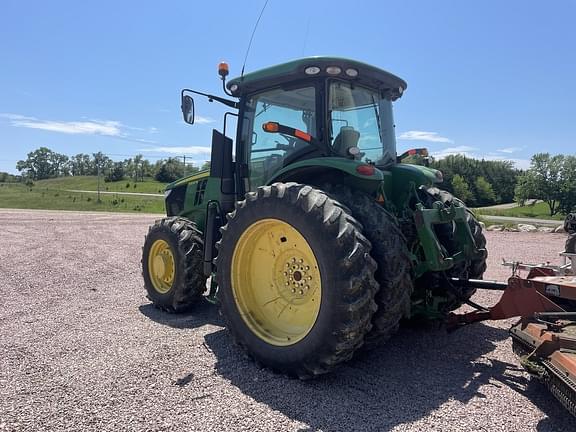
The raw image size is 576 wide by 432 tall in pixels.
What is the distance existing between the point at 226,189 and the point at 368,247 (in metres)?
2.44

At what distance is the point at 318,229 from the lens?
341 centimetres

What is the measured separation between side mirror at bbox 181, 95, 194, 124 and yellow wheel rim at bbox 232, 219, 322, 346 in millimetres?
1873

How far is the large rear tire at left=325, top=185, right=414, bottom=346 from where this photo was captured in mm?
3426

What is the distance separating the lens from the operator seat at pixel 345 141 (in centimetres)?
425

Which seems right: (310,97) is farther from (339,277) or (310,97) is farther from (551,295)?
(551,295)

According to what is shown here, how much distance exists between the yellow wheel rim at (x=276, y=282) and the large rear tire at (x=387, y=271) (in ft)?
1.61

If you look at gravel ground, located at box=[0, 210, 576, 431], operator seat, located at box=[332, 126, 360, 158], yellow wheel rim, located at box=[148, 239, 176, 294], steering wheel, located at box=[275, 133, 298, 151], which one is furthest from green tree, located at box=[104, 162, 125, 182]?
operator seat, located at box=[332, 126, 360, 158]

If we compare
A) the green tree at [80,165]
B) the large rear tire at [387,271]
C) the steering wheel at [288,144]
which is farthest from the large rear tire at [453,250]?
the green tree at [80,165]

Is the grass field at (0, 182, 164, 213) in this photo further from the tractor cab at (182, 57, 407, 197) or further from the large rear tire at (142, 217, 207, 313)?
the tractor cab at (182, 57, 407, 197)

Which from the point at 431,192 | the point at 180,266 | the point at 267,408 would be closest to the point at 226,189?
the point at 180,266

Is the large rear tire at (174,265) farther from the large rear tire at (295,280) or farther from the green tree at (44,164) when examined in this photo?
the green tree at (44,164)

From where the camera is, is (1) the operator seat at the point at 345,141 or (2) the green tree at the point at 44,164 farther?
(2) the green tree at the point at 44,164

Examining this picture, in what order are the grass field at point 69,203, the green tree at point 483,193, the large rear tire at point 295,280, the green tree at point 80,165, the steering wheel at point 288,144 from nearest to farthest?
the large rear tire at point 295,280 → the steering wheel at point 288,144 → the grass field at point 69,203 → the green tree at point 483,193 → the green tree at point 80,165

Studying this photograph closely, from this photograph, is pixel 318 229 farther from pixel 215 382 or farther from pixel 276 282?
pixel 215 382
